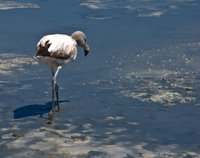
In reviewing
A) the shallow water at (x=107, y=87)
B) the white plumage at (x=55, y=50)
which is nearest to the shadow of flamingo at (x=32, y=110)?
the shallow water at (x=107, y=87)

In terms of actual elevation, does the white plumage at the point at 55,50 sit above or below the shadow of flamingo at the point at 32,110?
above

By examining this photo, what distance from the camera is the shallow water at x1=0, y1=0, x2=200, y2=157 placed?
6.00 metres

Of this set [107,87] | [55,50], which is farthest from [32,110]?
[107,87]

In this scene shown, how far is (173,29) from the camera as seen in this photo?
12305mm

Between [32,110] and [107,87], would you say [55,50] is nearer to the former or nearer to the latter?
[32,110]

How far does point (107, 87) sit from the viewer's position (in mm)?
8156

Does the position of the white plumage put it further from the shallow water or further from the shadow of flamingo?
the shallow water

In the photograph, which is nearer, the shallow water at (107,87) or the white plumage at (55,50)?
the shallow water at (107,87)

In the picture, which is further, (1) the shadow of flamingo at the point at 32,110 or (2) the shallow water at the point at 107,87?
(1) the shadow of flamingo at the point at 32,110

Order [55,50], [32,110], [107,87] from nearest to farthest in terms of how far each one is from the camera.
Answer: [55,50]
[32,110]
[107,87]

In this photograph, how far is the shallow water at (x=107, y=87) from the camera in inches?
236

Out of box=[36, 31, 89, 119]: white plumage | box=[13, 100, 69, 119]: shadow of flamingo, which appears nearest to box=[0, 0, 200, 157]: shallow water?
box=[13, 100, 69, 119]: shadow of flamingo

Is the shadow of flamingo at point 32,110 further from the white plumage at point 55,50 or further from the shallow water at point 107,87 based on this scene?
the white plumage at point 55,50

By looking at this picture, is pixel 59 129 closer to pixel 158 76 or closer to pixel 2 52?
pixel 158 76
